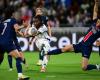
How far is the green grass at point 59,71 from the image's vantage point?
14.2 m

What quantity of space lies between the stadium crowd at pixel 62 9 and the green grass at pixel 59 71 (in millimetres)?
3979

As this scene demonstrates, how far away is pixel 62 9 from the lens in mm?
25422

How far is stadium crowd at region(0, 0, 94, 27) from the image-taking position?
24.6 meters

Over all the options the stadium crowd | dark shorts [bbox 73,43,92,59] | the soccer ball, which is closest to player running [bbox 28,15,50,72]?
the soccer ball

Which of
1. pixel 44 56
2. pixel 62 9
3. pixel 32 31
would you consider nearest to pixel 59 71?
pixel 44 56

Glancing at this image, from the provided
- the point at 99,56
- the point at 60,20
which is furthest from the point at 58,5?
the point at 99,56

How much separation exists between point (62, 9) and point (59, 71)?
9.85 m

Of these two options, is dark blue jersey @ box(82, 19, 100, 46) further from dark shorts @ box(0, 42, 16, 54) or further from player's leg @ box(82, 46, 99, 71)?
dark shorts @ box(0, 42, 16, 54)

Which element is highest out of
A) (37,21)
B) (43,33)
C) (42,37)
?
(37,21)

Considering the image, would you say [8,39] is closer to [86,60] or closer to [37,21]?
[86,60]

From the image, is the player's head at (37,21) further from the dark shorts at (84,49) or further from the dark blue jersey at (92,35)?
the dark blue jersey at (92,35)

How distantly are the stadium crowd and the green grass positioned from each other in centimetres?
398

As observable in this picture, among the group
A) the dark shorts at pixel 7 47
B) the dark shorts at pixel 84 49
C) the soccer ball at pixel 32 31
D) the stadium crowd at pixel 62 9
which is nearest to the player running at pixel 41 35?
the soccer ball at pixel 32 31

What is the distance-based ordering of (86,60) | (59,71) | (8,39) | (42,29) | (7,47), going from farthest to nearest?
(42,29)
(59,71)
(86,60)
(8,39)
(7,47)
